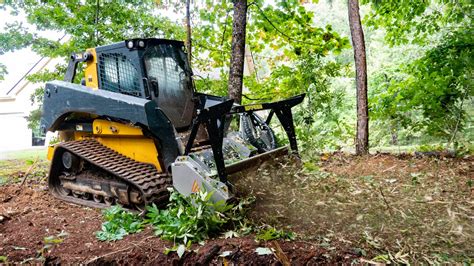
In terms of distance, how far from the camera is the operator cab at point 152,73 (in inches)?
181

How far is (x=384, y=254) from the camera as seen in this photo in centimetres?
274

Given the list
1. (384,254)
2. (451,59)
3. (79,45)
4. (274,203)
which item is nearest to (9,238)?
(274,203)

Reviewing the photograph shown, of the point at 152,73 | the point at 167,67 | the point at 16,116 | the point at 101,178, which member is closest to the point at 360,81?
the point at 167,67

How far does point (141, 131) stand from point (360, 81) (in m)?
4.50

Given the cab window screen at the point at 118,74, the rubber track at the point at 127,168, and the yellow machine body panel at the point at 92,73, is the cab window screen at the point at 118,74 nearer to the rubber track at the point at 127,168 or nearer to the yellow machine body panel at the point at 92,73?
the yellow machine body panel at the point at 92,73

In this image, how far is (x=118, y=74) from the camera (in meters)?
4.86

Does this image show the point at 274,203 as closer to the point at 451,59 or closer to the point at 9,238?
the point at 9,238

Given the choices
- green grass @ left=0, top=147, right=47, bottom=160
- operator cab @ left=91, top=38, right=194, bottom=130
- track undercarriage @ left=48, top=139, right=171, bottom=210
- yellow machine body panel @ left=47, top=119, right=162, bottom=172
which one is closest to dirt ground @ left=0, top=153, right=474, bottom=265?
track undercarriage @ left=48, top=139, right=171, bottom=210

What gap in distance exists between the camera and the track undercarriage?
13.5 ft

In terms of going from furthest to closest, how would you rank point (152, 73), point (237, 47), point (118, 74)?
point (237, 47)
point (118, 74)
point (152, 73)

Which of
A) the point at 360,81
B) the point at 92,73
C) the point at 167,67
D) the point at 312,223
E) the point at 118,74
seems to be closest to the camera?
the point at 312,223

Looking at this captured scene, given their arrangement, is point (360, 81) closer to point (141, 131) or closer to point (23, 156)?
point (141, 131)

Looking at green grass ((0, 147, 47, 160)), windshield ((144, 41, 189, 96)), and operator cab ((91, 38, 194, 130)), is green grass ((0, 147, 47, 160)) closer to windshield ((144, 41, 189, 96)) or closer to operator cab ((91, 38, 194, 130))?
operator cab ((91, 38, 194, 130))

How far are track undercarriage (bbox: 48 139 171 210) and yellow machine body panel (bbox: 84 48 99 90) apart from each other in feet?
2.57
